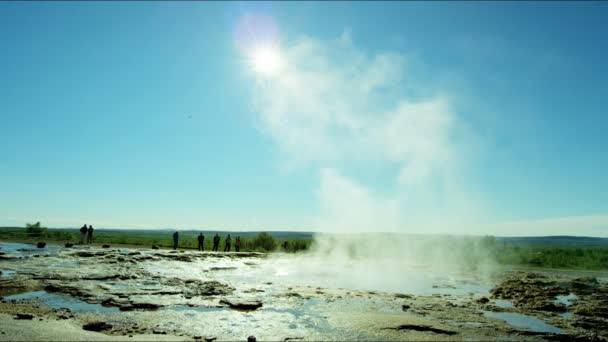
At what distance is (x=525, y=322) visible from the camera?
10.6m

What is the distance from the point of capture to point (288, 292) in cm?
1398

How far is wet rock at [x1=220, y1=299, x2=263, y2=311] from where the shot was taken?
10.8 metres

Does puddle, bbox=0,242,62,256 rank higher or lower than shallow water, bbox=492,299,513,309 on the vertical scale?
higher

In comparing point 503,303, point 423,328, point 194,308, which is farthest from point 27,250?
point 503,303

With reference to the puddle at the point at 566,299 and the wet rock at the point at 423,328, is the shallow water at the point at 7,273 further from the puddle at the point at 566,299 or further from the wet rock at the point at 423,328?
the puddle at the point at 566,299

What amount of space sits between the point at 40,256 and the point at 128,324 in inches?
709

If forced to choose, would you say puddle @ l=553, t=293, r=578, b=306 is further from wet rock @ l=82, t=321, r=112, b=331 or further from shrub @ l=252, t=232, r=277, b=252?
shrub @ l=252, t=232, r=277, b=252

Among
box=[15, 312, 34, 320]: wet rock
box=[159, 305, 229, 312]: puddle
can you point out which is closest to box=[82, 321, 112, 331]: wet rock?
box=[15, 312, 34, 320]: wet rock

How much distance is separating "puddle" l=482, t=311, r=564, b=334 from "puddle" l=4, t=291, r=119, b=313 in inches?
436

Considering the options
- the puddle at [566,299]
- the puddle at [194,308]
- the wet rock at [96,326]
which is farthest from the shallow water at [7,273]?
the puddle at [566,299]

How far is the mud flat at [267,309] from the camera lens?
8.22 metres

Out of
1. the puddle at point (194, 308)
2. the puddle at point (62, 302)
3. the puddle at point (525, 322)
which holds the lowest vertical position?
the puddle at point (525, 322)

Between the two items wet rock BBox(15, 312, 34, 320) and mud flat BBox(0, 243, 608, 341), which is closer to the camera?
mud flat BBox(0, 243, 608, 341)

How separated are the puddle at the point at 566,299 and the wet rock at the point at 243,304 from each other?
11709 millimetres
